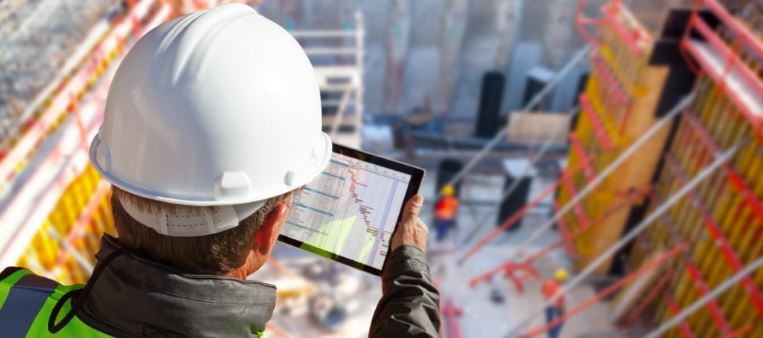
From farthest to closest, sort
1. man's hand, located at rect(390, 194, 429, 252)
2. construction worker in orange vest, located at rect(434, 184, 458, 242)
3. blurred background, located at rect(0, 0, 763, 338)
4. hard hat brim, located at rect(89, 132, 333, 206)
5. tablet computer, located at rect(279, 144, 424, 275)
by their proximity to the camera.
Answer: construction worker in orange vest, located at rect(434, 184, 458, 242) → blurred background, located at rect(0, 0, 763, 338) → tablet computer, located at rect(279, 144, 424, 275) → man's hand, located at rect(390, 194, 429, 252) → hard hat brim, located at rect(89, 132, 333, 206)

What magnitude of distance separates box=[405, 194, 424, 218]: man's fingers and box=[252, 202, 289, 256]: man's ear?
0.69 meters

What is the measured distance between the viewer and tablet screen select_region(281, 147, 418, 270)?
2.43 m

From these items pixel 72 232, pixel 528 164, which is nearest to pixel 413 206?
pixel 72 232

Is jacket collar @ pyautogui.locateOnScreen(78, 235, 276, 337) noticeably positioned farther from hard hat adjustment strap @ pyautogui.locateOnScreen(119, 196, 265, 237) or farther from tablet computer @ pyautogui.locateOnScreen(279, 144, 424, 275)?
tablet computer @ pyautogui.locateOnScreen(279, 144, 424, 275)

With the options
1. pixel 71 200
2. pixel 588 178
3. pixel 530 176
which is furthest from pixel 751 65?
pixel 71 200

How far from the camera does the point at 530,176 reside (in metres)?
8.37

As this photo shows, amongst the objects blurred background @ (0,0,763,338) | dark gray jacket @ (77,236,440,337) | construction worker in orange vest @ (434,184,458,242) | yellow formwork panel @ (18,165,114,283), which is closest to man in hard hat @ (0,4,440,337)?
dark gray jacket @ (77,236,440,337)

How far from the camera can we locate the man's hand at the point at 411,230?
2285mm

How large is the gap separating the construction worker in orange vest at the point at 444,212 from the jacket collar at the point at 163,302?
6325 millimetres

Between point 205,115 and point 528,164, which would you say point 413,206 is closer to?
point 205,115

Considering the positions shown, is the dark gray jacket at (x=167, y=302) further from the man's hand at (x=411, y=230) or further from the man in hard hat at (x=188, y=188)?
the man's hand at (x=411, y=230)

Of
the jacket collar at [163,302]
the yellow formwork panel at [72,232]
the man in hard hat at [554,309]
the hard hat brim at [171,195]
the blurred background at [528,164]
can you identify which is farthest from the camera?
the man in hard hat at [554,309]

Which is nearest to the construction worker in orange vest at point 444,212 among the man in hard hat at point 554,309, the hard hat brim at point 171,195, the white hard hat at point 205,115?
the man in hard hat at point 554,309

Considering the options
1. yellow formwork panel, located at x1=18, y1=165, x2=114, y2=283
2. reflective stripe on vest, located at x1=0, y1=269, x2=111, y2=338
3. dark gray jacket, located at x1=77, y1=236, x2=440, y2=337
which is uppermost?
dark gray jacket, located at x1=77, y1=236, x2=440, y2=337
